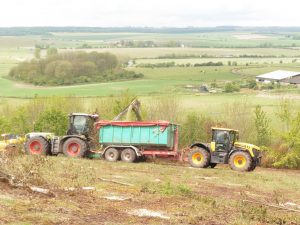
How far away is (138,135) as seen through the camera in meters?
26.5

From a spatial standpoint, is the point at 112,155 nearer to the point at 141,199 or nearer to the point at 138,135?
the point at 138,135

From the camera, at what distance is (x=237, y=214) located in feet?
46.3

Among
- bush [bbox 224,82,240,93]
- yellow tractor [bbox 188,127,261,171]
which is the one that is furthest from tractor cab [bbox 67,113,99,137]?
bush [bbox 224,82,240,93]

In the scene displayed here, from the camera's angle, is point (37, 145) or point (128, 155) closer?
point (128, 155)

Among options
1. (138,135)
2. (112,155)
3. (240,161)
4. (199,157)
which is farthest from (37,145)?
(240,161)

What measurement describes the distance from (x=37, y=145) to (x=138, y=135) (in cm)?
512

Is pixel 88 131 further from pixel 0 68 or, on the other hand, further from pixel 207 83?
pixel 0 68

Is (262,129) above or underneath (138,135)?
underneath

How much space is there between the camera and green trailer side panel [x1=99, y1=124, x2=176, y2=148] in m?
26.2

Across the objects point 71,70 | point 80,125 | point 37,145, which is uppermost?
point 71,70

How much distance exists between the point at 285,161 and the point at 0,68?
80.4 metres

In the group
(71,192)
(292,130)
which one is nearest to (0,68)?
(292,130)

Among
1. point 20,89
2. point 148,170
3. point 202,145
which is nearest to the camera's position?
point 148,170

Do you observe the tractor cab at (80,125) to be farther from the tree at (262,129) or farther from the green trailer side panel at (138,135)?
the tree at (262,129)
